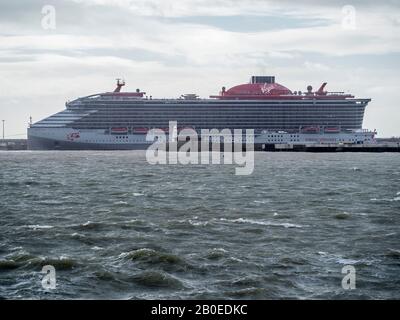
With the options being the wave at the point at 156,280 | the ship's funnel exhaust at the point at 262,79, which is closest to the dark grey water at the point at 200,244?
the wave at the point at 156,280

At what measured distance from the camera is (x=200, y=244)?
24.9 meters

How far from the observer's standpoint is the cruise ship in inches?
6122

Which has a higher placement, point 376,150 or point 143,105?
point 143,105

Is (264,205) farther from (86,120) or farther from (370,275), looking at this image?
(86,120)

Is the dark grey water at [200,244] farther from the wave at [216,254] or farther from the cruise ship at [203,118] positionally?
the cruise ship at [203,118]

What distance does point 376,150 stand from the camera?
152 meters

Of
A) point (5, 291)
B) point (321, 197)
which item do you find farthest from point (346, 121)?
point (5, 291)

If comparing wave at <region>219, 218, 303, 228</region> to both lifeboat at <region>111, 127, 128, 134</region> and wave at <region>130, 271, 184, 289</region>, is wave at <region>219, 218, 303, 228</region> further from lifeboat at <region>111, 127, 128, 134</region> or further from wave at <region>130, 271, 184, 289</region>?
lifeboat at <region>111, 127, 128, 134</region>

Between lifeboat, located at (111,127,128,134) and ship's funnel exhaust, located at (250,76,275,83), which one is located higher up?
ship's funnel exhaust, located at (250,76,275,83)

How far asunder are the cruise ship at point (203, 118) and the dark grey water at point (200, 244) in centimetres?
11231

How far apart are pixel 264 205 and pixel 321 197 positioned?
6.67 m

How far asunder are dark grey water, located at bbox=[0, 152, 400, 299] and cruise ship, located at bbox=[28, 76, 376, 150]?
11231 centimetres

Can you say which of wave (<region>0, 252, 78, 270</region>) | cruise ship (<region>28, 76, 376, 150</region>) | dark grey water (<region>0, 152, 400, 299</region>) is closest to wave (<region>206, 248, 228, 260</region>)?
dark grey water (<region>0, 152, 400, 299</region>)
